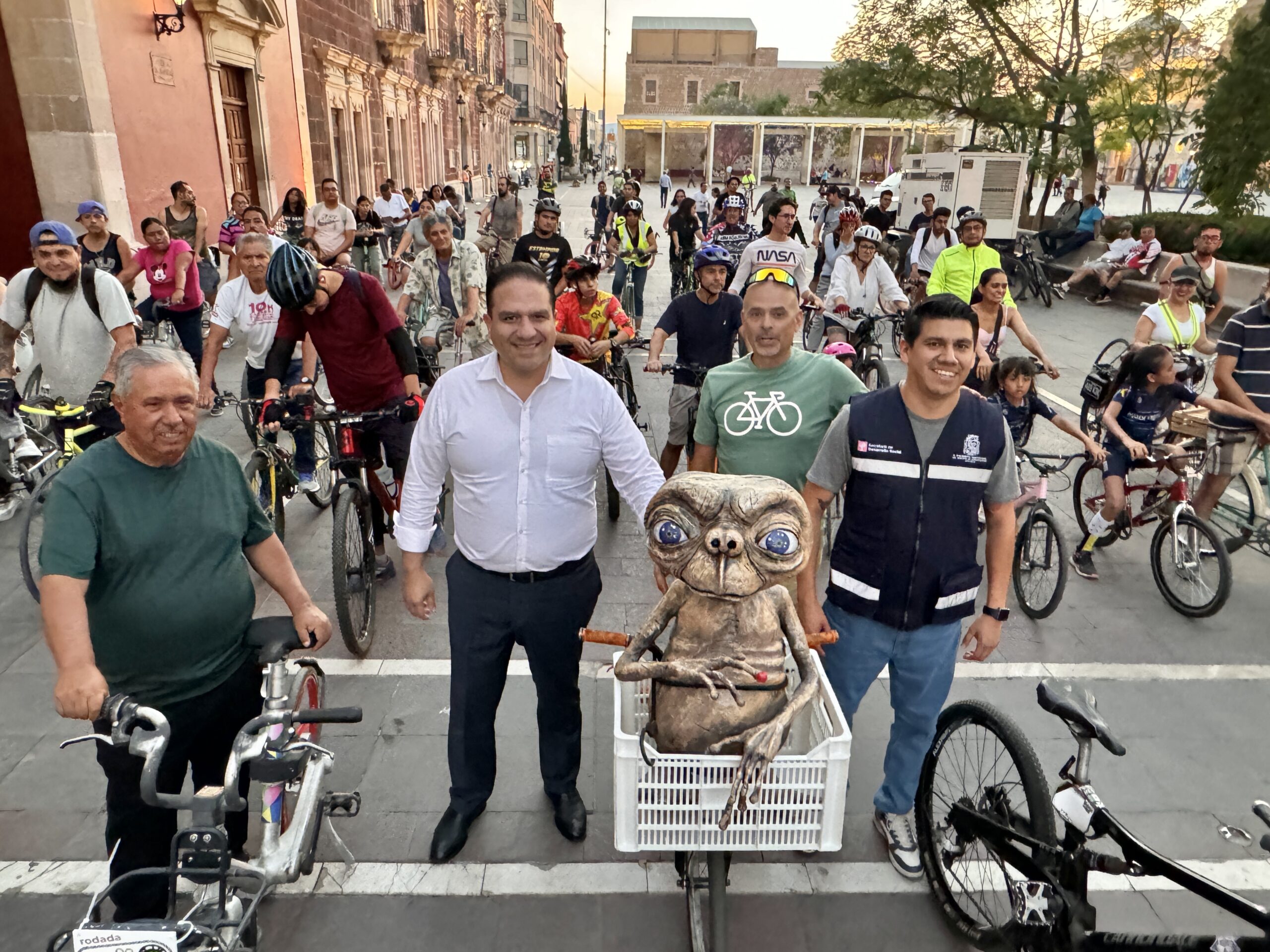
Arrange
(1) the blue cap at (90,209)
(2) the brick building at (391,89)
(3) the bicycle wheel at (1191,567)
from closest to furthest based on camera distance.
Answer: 1. (3) the bicycle wheel at (1191,567)
2. (1) the blue cap at (90,209)
3. (2) the brick building at (391,89)

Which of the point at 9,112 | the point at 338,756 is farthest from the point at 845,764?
the point at 9,112

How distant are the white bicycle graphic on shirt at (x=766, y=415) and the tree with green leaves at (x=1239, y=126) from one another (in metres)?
15.5

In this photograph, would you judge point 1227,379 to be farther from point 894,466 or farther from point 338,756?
point 338,756

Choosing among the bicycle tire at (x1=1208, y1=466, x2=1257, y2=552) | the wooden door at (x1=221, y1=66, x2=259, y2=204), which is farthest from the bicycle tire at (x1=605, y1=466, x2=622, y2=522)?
the wooden door at (x1=221, y1=66, x2=259, y2=204)

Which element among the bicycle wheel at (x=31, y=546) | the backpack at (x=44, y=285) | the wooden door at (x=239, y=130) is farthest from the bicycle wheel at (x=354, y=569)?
the wooden door at (x=239, y=130)

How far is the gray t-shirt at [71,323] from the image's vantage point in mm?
4867

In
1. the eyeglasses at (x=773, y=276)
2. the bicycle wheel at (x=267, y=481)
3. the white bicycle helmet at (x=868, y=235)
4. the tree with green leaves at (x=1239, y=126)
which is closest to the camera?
the eyeglasses at (x=773, y=276)

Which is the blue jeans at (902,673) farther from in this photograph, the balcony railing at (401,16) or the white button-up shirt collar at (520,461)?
the balcony railing at (401,16)

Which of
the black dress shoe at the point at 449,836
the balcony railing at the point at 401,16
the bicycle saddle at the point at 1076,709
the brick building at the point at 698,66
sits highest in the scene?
the brick building at the point at 698,66

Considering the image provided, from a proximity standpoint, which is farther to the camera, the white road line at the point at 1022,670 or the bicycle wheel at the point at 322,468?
the bicycle wheel at the point at 322,468

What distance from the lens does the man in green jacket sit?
24.0 ft

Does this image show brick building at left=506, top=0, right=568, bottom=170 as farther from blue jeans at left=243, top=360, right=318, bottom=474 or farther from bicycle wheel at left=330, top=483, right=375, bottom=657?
bicycle wheel at left=330, top=483, right=375, bottom=657

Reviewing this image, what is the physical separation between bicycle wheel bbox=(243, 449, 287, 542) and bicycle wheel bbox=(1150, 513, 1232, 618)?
5.54 meters

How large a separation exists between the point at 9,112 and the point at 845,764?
41.0 ft
